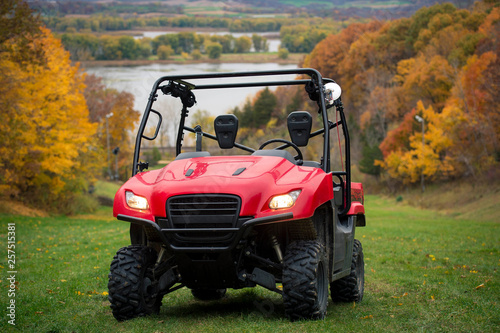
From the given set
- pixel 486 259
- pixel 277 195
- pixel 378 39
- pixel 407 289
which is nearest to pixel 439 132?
pixel 378 39

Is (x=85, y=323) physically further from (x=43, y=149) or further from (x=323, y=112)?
(x=43, y=149)

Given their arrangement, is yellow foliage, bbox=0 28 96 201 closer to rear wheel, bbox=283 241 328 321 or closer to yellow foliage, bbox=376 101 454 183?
rear wheel, bbox=283 241 328 321

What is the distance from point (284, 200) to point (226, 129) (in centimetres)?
204

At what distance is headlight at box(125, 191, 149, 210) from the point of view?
20.6ft

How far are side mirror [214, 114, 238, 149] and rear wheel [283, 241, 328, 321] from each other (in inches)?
78.6

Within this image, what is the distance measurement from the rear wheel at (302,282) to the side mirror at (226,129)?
1998 mm

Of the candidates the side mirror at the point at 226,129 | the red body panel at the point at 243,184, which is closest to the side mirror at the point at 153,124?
the side mirror at the point at 226,129

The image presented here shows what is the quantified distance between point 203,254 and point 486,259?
9917 mm

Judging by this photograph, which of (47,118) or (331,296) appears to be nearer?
(331,296)

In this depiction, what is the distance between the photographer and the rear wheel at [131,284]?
6270 millimetres

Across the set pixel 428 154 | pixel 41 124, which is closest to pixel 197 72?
pixel 41 124

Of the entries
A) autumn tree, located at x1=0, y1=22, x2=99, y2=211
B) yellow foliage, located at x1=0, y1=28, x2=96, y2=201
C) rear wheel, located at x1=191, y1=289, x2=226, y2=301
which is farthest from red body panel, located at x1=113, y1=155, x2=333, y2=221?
yellow foliage, located at x1=0, y1=28, x2=96, y2=201

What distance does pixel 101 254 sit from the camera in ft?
48.2

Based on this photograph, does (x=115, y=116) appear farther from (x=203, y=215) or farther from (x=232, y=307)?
(x=203, y=215)
